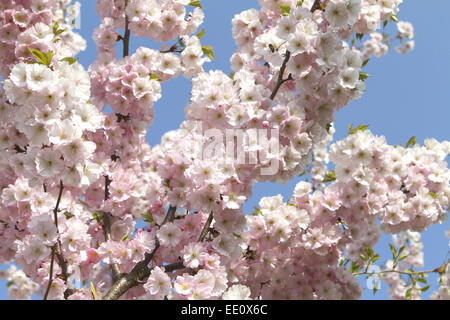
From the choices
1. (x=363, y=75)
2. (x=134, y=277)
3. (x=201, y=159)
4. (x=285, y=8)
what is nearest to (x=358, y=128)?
(x=363, y=75)

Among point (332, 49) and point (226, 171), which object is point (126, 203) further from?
point (332, 49)

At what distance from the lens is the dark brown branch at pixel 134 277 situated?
3312 mm

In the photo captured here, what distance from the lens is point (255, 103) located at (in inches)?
121

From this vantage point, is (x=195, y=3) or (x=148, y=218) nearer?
(x=148, y=218)

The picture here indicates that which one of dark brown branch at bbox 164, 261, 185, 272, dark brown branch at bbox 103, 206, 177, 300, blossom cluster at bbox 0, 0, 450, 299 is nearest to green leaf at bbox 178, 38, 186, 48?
blossom cluster at bbox 0, 0, 450, 299

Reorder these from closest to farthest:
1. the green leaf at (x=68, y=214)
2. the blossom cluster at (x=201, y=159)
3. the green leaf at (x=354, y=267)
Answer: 1. the blossom cluster at (x=201, y=159)
2. the green leaf at (x=68, y=214)
3. the green leaf at (x=354, y=267)

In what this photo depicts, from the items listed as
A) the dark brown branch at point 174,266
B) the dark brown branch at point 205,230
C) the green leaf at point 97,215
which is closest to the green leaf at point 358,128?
the dark brown branch at point 205,230

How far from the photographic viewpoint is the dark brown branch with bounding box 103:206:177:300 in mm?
3312

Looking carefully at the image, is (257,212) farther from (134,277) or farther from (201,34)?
(201,34)

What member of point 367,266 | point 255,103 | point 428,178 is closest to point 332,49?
point 255,103

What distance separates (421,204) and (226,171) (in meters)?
1.94

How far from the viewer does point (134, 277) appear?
3379 millimetres

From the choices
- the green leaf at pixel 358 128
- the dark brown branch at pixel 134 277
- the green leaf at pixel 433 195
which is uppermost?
the green leaf at pixel 358 128

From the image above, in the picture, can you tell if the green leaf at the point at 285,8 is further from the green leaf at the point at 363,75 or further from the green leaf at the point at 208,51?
the green leaf at the point at 208,51
